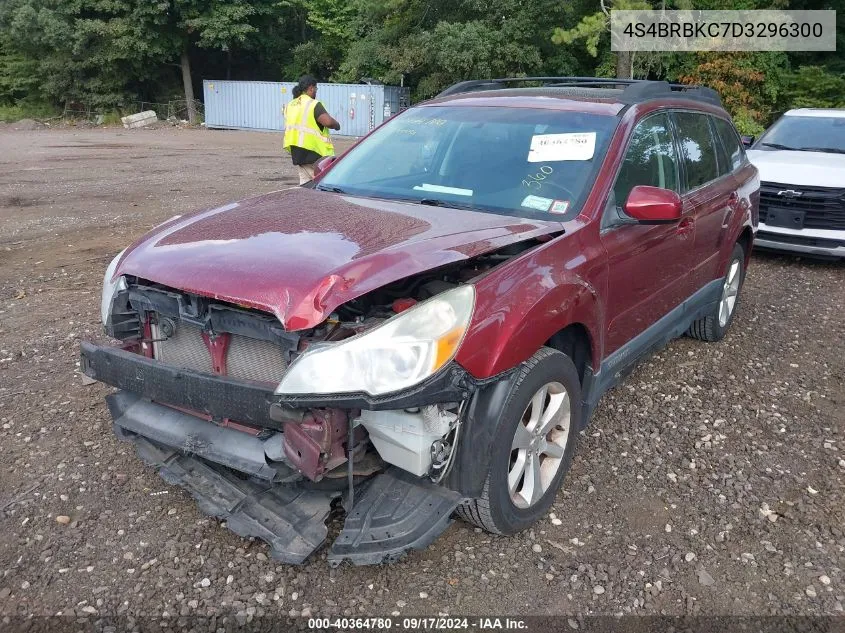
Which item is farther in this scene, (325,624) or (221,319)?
(221,319)

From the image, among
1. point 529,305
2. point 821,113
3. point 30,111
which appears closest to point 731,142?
point 529,305

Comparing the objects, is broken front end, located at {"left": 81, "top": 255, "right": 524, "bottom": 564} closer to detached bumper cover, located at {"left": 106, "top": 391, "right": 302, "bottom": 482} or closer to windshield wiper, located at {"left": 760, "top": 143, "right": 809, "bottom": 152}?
detached bumper cover, located at {"left": 106, "top": 391, "right": 302, "bottom": 482}

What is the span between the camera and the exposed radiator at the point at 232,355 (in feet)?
8.77

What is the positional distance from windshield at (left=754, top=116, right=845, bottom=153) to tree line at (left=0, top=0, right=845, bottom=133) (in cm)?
1399

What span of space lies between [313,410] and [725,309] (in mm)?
4055

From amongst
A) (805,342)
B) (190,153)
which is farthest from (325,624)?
(190,153)

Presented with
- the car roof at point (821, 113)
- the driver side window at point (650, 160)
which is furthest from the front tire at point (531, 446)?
the car roof at point (821, 113)

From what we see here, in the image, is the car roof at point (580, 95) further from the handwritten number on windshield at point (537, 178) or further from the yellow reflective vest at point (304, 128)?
the yellow reflective vest at point (304, 128)

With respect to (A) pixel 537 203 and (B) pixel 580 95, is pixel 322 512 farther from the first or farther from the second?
(B) pixel 580 95

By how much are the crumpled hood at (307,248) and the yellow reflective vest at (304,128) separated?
16.4 ft

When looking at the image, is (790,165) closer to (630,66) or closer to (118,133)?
(630,66)

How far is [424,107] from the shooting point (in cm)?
429

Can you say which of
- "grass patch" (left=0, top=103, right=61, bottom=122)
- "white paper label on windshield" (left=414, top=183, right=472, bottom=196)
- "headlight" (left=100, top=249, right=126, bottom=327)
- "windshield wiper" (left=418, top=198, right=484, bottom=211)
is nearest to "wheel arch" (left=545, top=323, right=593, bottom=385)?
"windshield wiper" (left=418, top=198, right=484, bottom=211)

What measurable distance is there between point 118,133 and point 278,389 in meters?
30.6
